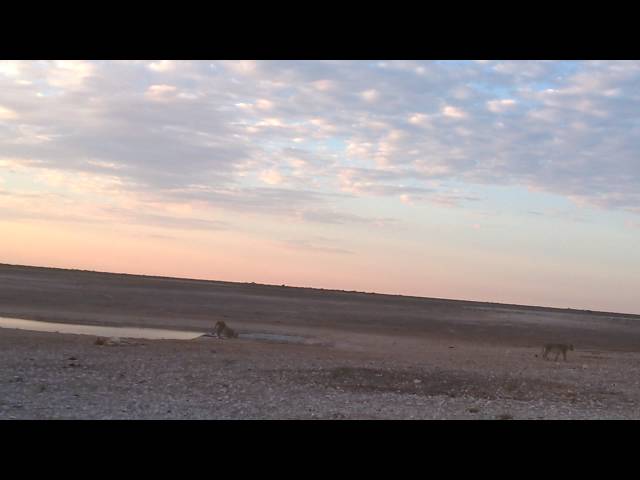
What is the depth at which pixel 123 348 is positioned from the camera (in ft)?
70.0

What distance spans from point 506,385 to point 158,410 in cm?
978

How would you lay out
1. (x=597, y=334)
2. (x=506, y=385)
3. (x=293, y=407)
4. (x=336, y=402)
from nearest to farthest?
(x=293, y=407), (x=336, y=402), (x=506, y=385), (x=597, y=334)

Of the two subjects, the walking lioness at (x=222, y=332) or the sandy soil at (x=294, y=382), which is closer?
the sandy soil at (x=294, y=382)

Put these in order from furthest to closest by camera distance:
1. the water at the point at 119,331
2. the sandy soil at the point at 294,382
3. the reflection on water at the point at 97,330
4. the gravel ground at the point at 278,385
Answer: the water at the point at 119,331 → the reflection on water at the point at 97,330 → the sandy soil at the point at 294,382 → the gravel ground at the point at 278,385

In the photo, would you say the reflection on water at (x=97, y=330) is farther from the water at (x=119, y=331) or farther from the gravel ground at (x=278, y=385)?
the gravel ground at (x=278, y=385)

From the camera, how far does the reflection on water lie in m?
29.3

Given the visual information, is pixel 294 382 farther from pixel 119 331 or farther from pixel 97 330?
pixel 97 330

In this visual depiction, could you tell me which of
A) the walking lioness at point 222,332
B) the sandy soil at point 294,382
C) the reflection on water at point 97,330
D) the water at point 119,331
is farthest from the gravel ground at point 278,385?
the water at point 119,331

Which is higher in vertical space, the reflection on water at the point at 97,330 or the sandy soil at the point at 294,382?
the sandy soil at the point at 294,382

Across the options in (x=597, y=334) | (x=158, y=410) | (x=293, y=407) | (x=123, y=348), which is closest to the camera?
(x=158, y=410)

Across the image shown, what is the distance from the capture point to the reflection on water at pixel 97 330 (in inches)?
1155

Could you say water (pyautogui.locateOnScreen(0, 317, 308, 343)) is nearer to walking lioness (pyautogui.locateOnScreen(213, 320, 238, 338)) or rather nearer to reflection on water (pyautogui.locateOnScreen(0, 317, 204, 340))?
reflection on water (pyautogui.locateOnScreen(0, 317, 204, 340))
